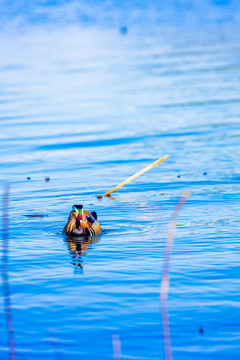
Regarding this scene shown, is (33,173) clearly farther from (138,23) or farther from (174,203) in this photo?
(138,23)

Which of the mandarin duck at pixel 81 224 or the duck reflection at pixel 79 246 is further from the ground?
the mandarin duck at pixel 81 224

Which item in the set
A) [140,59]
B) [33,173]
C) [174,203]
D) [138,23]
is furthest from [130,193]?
[138,23]

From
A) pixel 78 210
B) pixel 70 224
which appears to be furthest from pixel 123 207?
pixel 78 210

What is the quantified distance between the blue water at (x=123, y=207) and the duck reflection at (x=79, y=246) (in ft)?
0.16

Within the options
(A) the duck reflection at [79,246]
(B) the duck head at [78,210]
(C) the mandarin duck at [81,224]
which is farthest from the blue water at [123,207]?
(B) the duck head at [78,210]

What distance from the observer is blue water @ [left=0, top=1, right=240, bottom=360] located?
34.3 feet

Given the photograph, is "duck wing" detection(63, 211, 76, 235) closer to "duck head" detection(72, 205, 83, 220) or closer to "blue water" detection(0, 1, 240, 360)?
"duck head" detection(72, 205, 83, 220)

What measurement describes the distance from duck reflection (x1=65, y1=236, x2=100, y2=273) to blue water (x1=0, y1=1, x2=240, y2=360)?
0.05 metres

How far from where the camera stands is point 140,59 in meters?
55.2

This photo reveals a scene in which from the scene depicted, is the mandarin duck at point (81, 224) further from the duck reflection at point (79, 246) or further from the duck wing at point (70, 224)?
the duck reflection at point (79, 246)

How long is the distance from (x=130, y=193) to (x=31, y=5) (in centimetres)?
14677

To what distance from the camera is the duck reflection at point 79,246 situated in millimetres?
13425

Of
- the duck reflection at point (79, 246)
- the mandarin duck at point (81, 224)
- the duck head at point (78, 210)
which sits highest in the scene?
the duck head at point (78, 210)

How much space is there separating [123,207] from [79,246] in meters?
2.90
